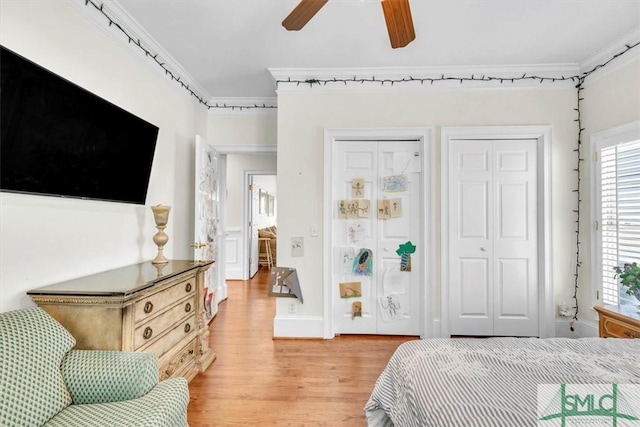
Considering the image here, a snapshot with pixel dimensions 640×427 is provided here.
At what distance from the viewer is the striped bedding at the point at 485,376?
937mm

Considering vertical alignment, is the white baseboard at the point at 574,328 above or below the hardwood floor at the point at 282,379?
above

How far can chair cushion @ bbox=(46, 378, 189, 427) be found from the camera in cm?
112

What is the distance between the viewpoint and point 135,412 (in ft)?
3.85

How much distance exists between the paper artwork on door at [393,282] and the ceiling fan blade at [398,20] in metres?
2.10

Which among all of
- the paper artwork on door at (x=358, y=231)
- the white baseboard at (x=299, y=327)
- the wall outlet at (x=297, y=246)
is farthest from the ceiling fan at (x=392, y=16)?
the white baseboard at (x=299, y=327)

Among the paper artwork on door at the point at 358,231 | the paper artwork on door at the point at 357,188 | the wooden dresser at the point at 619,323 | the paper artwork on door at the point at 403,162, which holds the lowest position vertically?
the wooden dresser at the point at 619,323

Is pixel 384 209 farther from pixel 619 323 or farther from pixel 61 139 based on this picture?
pixel 61 139

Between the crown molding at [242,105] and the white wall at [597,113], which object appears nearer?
the white wall at [597,113]

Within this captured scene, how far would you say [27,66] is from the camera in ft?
4.42

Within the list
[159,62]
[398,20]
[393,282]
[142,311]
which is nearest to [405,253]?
[393,282]

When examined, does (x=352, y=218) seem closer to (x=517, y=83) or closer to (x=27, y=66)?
(x=517, y=83)

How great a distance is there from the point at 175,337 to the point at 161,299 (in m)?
0.36

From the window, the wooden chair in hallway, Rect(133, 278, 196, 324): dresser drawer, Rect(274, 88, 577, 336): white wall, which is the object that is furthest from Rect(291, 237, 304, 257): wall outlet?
the wooden chair in hallway

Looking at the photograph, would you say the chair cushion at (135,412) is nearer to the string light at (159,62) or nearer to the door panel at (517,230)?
the string light at (159,62)
